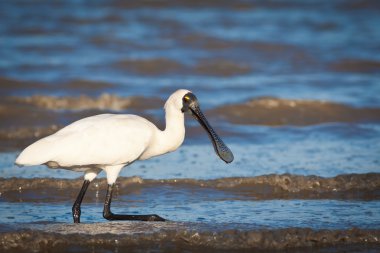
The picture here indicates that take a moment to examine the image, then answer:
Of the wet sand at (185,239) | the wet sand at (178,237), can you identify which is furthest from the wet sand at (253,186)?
the wet sand at (185,239)

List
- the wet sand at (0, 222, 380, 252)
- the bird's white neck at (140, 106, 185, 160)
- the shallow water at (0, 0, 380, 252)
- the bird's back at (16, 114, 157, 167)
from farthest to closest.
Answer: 1. the bird's white neck at (140, 106, 185, 160)
2. the shallow water at (0, 0, 380, 252)
3. the bird's back at (16, 114, 157, 167)
4. the wet sand at (0, 222, 380, 252)

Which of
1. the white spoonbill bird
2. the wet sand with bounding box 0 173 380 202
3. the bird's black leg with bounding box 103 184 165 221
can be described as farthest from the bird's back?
the wet sand with bounding box 0 173 380 202

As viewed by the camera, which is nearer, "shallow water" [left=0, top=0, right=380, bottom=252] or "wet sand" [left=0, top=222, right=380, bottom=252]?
"wet sand" [left=0, top=222, right=380, bottom=252]

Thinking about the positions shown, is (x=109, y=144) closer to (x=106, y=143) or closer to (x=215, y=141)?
(x=106, y=143)

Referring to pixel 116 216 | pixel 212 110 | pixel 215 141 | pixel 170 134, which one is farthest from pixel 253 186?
pixel 212 110

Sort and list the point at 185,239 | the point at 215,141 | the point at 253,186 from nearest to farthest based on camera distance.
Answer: the point at 185,239
the point at 215,141
the point at 253,186

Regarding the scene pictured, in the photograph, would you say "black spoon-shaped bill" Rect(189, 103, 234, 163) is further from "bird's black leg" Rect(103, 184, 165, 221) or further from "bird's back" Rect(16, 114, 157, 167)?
"bird's black leg" Rect(103, 184, 165, 221)

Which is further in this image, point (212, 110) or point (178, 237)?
point (212, 110)

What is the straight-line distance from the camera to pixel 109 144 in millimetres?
Answer: 7910

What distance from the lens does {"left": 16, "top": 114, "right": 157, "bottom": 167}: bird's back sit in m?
7.68

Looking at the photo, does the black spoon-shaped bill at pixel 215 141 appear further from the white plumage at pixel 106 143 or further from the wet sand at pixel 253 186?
the wet sand at pixel 253 186

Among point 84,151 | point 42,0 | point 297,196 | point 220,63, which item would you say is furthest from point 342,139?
point 42,0

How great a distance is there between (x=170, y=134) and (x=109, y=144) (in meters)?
0.60

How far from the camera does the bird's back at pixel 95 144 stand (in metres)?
7.68
